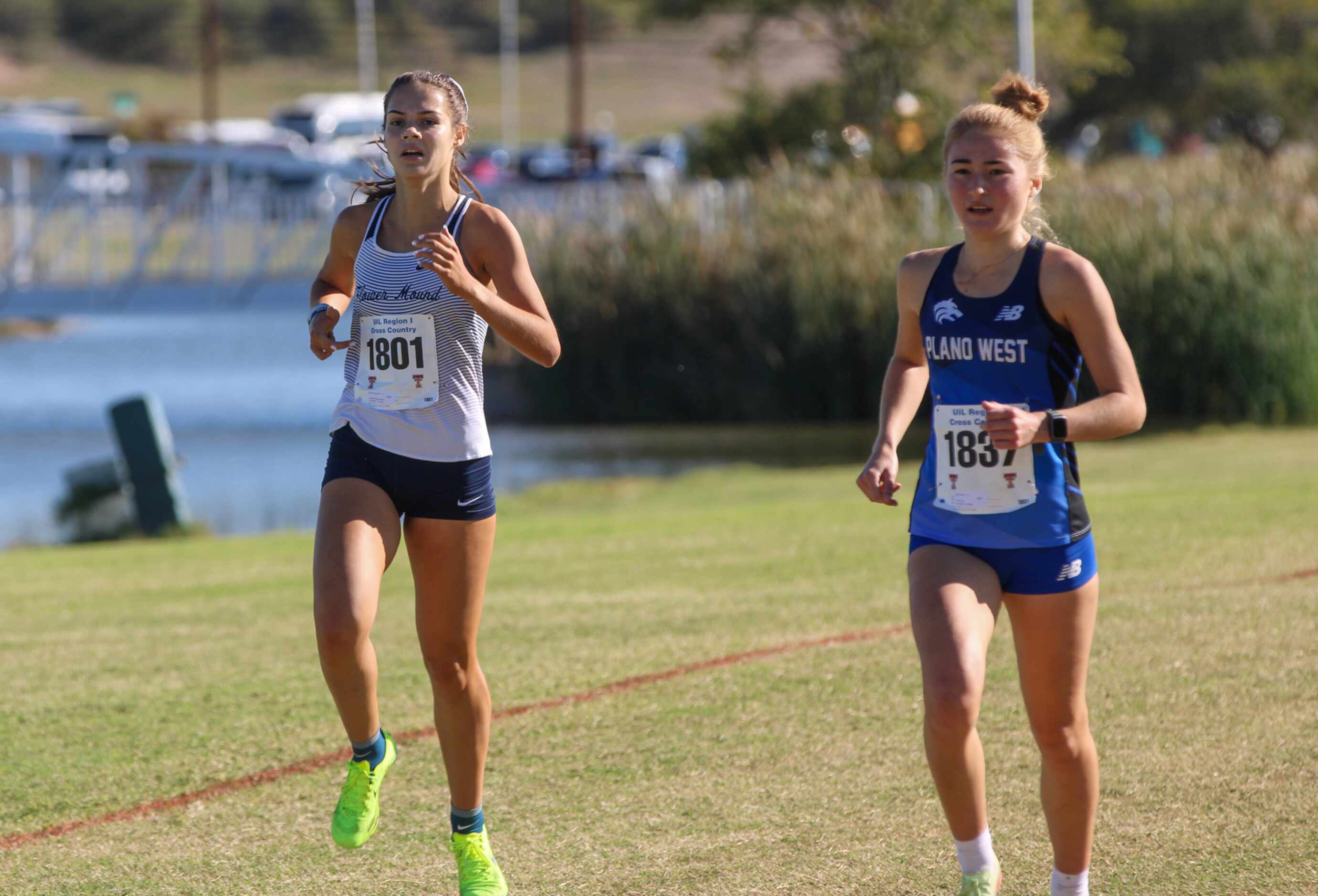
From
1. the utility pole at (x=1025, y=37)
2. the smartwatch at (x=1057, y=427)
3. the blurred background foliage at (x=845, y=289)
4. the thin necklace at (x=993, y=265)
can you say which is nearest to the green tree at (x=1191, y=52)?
the utility pole at (x=1025, y=37)

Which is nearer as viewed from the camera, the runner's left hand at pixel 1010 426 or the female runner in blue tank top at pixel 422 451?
the runner's left hand at pixel 1010 426

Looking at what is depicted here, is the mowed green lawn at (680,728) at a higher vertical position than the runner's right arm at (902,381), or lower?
lower

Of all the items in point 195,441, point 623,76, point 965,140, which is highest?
point 623,76

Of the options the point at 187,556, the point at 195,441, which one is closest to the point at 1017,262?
the point at 187,556

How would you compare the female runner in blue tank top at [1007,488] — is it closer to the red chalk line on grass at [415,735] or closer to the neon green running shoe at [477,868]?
the neon green running shoe at [477,868]

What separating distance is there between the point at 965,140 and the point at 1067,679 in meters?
1.18

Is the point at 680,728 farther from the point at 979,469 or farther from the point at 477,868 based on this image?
the point at 979,469

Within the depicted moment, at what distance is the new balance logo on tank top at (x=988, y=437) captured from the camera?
12.4 ft

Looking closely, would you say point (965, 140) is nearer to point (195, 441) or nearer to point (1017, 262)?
point (1017, 262)

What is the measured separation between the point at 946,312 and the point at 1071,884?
128 cm

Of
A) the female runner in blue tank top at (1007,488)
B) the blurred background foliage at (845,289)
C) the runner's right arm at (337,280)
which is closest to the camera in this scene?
the female runner in blue tank top at (1007,488)

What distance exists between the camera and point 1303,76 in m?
47.5

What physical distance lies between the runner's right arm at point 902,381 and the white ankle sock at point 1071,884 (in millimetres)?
898

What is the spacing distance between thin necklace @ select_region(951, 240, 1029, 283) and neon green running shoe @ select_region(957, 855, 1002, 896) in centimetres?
125
